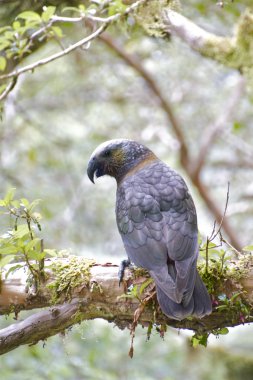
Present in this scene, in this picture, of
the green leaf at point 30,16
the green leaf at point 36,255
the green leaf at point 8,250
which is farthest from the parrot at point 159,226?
the green leaf at point 30,16

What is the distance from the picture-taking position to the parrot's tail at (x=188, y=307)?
7.54 feet

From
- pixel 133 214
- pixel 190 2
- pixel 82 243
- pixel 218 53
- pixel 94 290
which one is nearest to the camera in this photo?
pixel 94 290

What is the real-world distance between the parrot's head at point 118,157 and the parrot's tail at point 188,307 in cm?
110

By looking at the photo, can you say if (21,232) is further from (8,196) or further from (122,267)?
(122,267)

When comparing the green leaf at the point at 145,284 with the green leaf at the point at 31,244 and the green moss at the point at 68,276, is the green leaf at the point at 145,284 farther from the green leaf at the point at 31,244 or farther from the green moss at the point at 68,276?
the green leaf at the point at 31,244

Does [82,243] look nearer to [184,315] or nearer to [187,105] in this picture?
[187,105]

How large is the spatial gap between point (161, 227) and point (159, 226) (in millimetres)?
10

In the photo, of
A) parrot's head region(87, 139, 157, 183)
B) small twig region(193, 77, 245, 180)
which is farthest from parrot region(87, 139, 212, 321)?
small twig region(193, 77, 245, 180)

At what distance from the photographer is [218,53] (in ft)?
11.0

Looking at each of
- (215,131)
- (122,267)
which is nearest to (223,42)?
(122,267)

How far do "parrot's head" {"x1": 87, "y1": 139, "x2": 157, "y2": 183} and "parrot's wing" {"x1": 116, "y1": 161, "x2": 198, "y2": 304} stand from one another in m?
0.22

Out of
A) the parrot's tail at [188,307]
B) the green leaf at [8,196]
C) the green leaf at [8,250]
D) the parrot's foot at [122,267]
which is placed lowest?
the parrot's foot at [122,267]

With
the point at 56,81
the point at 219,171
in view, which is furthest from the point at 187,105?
the point at 56,81

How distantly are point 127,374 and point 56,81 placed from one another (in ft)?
11.0
